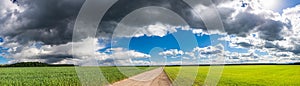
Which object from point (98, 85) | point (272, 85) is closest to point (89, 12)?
point (98, 85)

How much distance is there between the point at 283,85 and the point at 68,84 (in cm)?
1683

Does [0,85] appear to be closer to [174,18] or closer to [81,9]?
[81,9]

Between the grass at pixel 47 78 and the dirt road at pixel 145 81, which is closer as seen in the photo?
the grass at pixel 47 78

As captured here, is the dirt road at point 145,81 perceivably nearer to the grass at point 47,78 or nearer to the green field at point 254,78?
the green field at point 254,78

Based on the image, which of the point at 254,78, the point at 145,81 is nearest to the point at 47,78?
the point at 145,81

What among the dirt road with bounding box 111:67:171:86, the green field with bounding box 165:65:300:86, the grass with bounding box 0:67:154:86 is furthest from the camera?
the green field with bounding box 165:65:300:86

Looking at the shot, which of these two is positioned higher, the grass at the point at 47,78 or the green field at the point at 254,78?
the grass at the point at 47,78

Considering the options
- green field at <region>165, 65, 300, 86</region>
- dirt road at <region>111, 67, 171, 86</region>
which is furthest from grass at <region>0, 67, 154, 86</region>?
green field at <region>165, 65, 300, 86</region>

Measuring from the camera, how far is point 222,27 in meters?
18.0

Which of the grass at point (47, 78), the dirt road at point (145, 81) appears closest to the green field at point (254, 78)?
the dirt road at point (145, 81)

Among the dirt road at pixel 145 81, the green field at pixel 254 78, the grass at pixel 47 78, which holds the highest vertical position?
the grass at pixel 47 78

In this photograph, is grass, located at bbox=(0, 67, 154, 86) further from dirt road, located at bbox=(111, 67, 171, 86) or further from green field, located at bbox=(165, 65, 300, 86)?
green field, located at bbox=(165, 65, 300, 86)

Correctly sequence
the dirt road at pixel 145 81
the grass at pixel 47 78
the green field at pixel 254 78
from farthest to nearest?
the green field at pixel 254 78
the dirt road at pixel 145 81
the grass at pixel 47 78

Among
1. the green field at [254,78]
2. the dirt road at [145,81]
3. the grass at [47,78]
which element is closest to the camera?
the grass at [47,78]
